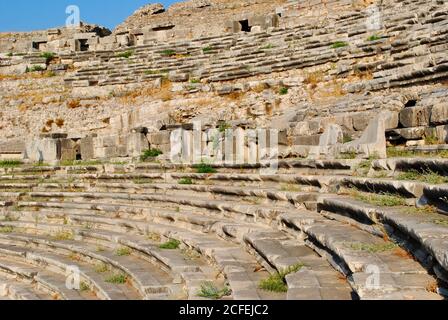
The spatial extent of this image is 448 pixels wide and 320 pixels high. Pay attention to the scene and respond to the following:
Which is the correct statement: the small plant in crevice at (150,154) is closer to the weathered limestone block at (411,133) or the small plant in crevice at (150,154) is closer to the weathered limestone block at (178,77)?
the weathered limestone block at (411,133)

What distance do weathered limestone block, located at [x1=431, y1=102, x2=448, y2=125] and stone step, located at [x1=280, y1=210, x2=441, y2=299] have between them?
203cm

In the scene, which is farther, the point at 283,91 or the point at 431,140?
the point at 283,91

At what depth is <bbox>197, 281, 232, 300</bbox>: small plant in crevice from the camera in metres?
5.20

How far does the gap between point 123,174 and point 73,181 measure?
4.90 ft

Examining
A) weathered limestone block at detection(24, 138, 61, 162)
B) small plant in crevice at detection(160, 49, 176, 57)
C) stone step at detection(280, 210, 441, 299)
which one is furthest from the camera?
small plant in crevice at detection(160, 49, 176, 57)

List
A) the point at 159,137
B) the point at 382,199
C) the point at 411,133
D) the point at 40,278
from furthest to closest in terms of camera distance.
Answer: the point at 159,137, the point at 40,278, the point at 411,133, the point at 382,199

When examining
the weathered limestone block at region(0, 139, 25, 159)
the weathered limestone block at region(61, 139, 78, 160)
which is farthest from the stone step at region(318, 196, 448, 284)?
the weathered limestone block at region(0, 139, 25, 159)

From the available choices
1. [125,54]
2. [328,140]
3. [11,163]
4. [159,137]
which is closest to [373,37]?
[159,137]

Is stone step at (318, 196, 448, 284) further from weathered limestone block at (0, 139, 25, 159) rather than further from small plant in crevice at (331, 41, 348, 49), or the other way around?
weathered limestone block at (0, 139, 25, 159)

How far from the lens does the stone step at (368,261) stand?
3770 mm

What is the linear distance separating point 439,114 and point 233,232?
2.86 metres

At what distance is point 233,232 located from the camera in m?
7.45

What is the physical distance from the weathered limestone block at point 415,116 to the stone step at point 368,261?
7.25 feet

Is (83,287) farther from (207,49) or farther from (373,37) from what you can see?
(207,49)
